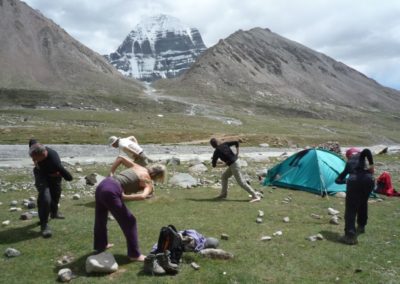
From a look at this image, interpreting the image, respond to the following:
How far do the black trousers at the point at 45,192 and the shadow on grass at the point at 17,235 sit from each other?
45 cm

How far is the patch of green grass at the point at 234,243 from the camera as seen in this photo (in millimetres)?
9836

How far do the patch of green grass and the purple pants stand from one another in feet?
1.56

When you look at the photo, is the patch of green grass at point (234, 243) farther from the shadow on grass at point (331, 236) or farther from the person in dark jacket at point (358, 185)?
the person in dark jacket at point (358, 185)

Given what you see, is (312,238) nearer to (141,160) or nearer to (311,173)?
(141,160)

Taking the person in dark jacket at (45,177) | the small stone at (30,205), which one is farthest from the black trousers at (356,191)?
the small stone at (30,205)

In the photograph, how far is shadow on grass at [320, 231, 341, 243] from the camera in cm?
1270

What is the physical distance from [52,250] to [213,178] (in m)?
14.6

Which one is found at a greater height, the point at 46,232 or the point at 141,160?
the point at 141,160

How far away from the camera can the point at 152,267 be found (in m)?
9.76

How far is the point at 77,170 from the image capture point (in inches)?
1084

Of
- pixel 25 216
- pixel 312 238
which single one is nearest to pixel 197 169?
pixel 25 216

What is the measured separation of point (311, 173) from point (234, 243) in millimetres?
10831

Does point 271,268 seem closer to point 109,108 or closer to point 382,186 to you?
point 382,186

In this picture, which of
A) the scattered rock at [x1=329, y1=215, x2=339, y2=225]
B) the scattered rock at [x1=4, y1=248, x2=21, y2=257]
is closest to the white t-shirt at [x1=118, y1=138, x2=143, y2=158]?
the scattered rock at [x1=4, y1=248, x2=21, y2=257]
